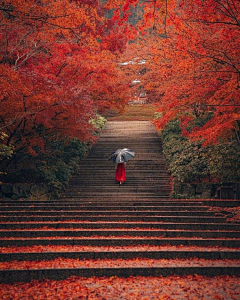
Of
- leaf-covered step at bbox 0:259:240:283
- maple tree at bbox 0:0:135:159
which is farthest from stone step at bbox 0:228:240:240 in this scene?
maple tree at bbox 0:0:135:159

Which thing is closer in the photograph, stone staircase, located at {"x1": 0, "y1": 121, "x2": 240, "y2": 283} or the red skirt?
stone staircase, located at {"x1": 0, "y1": 121, "x2": 240, "y2": 283}

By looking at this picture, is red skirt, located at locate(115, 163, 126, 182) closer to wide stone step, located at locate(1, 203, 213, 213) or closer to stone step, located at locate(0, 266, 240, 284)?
wide stone step, located at locate(1, 203, 213, 213)

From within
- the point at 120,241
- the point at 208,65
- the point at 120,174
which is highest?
the point at 208,65

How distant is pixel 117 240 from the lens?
812cm

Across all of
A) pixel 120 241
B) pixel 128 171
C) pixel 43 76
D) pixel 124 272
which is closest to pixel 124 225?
pixel 120 241

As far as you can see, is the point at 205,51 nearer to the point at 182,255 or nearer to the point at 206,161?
the point at 206,161

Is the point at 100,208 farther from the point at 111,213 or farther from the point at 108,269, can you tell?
the point at 108,269

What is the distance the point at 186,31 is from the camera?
48.3 feet

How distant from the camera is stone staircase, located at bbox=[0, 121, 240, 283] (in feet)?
22.2

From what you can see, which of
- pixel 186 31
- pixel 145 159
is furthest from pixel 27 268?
pixel 145 159

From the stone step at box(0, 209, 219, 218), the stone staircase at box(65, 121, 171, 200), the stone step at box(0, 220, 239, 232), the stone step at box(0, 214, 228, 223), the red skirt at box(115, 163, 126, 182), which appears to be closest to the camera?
the stone step at box(0, 220, 239, 232)

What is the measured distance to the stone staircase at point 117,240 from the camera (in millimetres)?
6777

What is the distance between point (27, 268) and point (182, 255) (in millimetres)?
2997

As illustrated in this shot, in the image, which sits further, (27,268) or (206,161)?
(206,161)
